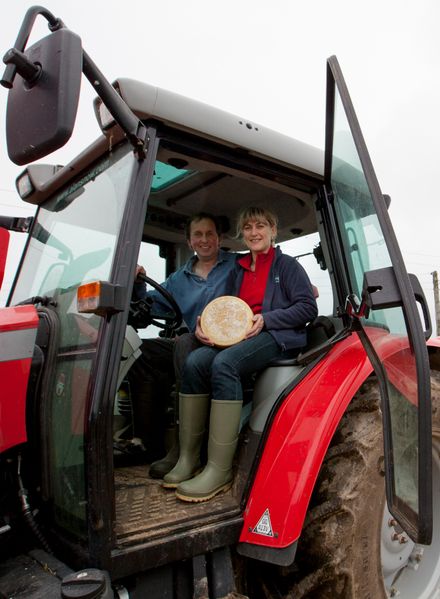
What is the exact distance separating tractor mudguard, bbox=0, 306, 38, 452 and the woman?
0.65 m

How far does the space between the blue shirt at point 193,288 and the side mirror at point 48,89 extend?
1.26 meters

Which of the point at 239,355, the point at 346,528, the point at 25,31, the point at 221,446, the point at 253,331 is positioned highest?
the point at 25,31

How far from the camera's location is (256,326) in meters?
2.14

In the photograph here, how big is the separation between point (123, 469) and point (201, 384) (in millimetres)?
616

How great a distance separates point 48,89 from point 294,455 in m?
1.38

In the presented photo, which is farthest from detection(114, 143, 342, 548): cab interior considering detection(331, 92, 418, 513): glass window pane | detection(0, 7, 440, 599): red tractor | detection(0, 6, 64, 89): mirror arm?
detection(0, 6, 64, 89): mirror arm

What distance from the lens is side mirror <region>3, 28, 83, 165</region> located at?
3.97 ft

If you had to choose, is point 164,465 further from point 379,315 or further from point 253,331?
point 379,315

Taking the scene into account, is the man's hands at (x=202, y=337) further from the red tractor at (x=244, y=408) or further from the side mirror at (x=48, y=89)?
the side mirror at (x=48, y=89)

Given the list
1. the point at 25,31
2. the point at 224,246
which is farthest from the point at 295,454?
the point at 224,246

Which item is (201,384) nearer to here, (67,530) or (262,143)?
(67,530)

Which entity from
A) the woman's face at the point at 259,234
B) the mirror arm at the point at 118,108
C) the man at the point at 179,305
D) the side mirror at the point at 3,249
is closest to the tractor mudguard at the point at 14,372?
the side mirror at the point at 3,249

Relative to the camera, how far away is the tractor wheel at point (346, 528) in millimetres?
1712

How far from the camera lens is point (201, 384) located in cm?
206
